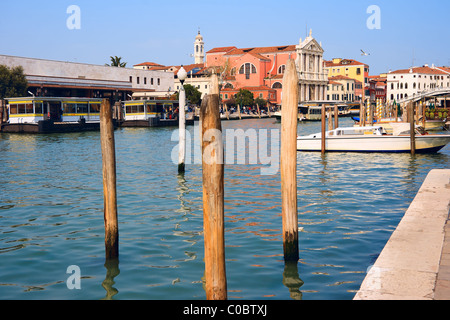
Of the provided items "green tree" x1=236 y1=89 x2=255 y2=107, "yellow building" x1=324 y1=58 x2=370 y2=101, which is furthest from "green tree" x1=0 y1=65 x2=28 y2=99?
"yellow building" x1=324 y1=58 x2=370 y2=101

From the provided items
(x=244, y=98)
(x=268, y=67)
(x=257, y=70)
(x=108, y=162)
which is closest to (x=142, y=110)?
(x=244, y=98)

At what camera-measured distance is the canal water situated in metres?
6.41

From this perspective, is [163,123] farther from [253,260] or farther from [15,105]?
[253,260]

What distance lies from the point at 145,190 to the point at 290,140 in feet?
26.4

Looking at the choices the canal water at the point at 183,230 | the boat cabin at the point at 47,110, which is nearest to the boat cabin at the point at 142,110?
the boat cabin at the point at 47,110

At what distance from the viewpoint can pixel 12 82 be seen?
4400 centimetres

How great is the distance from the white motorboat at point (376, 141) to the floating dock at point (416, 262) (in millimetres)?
14834

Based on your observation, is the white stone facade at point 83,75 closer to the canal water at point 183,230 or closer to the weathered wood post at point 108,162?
the canal water at point 183,230

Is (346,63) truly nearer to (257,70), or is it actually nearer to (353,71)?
(353,71)

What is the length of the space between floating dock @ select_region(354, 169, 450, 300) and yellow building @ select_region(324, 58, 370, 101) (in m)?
109

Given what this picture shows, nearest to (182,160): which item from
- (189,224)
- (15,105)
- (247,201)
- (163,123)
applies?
(247,201)

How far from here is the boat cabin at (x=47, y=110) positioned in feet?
121

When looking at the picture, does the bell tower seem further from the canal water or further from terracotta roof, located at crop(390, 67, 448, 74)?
the canal water

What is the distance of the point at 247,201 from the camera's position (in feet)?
39.5
